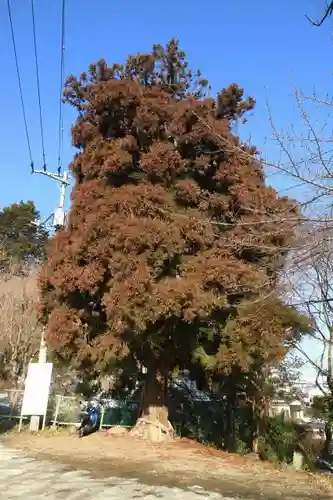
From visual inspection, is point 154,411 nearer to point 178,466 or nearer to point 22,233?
point 178,466

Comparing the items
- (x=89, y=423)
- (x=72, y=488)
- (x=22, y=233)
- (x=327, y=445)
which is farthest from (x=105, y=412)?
(x=22, y=233)

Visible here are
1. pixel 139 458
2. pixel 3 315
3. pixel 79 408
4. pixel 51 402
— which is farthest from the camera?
pixel 3 315

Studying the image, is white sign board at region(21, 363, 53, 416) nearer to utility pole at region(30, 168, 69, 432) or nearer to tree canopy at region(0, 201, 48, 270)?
utility pole at region(30, 168, 69, 432)

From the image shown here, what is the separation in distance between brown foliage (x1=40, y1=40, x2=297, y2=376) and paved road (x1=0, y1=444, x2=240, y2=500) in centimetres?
373

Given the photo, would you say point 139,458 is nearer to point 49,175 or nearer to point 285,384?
point 285,384

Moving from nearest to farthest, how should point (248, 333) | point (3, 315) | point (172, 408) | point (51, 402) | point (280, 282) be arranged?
point (280, 282), point (248, 333), point (172, 408), point (51, 402), point (3, 315)

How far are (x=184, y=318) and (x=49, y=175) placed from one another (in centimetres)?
1266

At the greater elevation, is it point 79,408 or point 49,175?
point 49,175

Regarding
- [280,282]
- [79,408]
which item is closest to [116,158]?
[280,282]

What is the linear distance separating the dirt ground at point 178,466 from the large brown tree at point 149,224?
154 cm

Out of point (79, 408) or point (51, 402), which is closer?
point (79, 408)

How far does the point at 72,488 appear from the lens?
8320mm

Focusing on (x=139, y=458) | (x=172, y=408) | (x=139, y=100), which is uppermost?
(x=139, y=100)

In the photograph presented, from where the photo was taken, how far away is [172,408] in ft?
56.1
